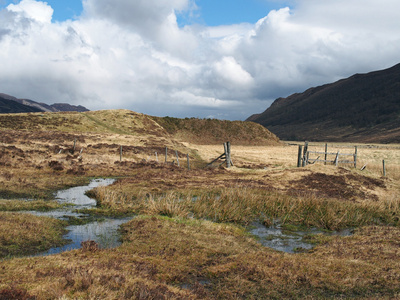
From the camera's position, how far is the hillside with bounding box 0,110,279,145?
63312mm

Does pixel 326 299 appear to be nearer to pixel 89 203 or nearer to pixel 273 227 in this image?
pixel 273 227

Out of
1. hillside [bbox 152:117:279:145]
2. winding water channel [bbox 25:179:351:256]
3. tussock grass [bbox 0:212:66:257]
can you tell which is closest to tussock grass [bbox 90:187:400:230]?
winding water channel [bbox 25:179:351:256]

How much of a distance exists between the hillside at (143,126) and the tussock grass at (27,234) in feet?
142

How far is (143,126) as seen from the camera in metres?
75.8

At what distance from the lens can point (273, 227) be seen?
14461 mm

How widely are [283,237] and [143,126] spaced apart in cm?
6539

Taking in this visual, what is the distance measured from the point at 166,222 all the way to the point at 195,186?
974 centimetres

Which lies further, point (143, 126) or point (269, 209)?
point (143, 126)

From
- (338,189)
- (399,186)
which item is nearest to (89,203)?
(338,189)

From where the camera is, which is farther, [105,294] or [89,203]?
[89,203]

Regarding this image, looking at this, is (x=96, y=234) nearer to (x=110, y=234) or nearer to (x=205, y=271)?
(x=110, y=234)

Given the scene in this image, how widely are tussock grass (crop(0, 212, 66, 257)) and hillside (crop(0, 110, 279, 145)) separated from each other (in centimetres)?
4320

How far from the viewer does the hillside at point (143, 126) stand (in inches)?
2493

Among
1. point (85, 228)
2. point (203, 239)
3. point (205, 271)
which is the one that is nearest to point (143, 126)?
point (85, 228)
